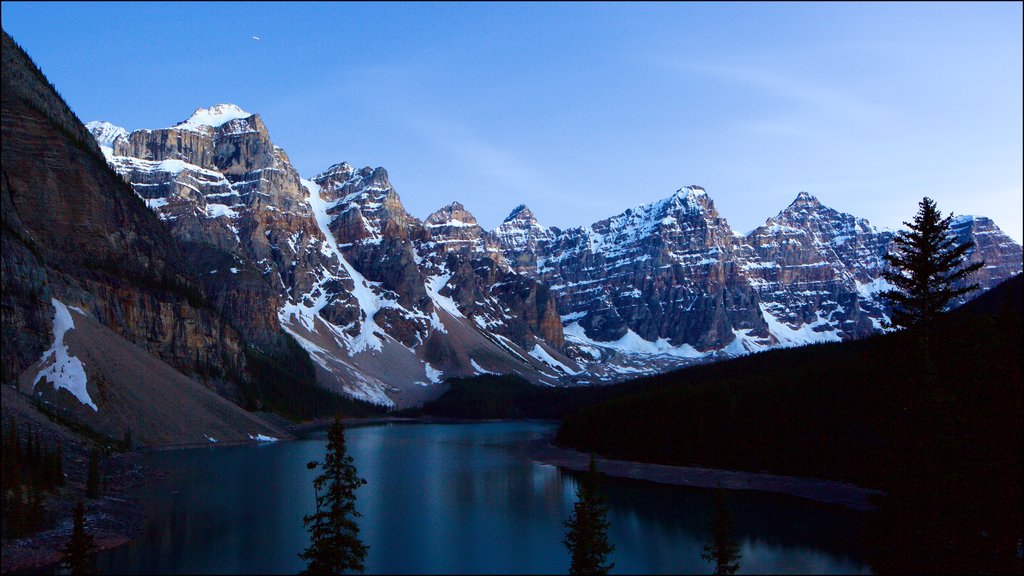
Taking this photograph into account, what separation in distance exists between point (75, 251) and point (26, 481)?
7642 centimetres

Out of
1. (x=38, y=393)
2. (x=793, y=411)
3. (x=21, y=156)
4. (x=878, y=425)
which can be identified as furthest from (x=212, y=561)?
(x=21, y=156)

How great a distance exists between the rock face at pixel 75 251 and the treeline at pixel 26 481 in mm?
27310

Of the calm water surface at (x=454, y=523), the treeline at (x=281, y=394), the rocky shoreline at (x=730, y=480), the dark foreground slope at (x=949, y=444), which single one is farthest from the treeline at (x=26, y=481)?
the treeline at (x=281, y=394)

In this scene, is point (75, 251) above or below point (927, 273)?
above

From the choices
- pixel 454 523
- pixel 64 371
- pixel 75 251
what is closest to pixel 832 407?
pixel 454 523

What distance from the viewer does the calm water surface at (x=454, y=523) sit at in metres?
41.6

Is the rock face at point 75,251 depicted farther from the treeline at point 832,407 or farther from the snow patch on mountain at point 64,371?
the treeline at point 832,407

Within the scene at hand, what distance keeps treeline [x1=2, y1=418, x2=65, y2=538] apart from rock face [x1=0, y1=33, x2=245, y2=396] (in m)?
27.3

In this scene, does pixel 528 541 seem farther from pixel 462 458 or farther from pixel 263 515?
pixel 462 458

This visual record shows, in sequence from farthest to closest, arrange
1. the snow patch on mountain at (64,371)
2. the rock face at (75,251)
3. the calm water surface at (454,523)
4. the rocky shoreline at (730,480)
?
the rock face at (75,251), the snow patch on mountain at (64,371), the rocky shoreline at (730,480), the calm water surface at (454,523)

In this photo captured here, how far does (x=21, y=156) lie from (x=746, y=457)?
10060 cm

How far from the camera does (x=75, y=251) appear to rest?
119 meters

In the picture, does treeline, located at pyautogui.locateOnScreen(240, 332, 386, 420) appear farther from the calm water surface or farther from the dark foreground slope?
the dark foreground slope

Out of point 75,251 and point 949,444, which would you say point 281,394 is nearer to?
point 75,251
